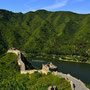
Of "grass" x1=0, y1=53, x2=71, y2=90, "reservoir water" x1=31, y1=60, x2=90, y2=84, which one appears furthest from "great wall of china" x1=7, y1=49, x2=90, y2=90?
"reservoir water" x1=31, y1=60, x2=90, y2=84

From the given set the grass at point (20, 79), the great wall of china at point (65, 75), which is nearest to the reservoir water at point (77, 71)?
the great wall of china at point (65, 75)

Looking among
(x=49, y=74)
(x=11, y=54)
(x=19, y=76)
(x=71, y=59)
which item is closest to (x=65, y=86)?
(x=49, y=74)

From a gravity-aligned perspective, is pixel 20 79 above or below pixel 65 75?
below

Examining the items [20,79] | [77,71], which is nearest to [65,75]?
[20,79]

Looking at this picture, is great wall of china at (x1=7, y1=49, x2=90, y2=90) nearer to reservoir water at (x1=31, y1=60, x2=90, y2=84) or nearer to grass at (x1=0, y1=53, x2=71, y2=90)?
grass at (x1=0, y1=53, x2=71, y2=90)

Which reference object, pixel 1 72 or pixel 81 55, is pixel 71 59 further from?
pixel 1 72

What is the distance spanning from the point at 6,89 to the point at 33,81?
68.7ft

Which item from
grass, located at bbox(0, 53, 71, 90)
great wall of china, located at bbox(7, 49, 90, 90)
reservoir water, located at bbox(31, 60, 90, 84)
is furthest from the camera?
reservoir water, located at bbox(31, 60, 90, 84)

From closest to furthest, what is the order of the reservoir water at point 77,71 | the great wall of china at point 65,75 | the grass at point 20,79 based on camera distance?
the grass at point 20,79
the great wall of china at point 65,75
the reservoir water at point 77,71

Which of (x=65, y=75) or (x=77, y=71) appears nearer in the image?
(x=65, y=75)

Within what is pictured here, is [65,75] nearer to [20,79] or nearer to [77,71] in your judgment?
[20,79]

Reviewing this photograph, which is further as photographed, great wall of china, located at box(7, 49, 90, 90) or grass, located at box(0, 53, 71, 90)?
great wall of china, located at box(7, 49, 90, 90)

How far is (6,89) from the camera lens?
29.5 meters

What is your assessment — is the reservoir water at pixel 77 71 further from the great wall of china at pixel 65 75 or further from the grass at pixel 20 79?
the grass at pixel 20 79
